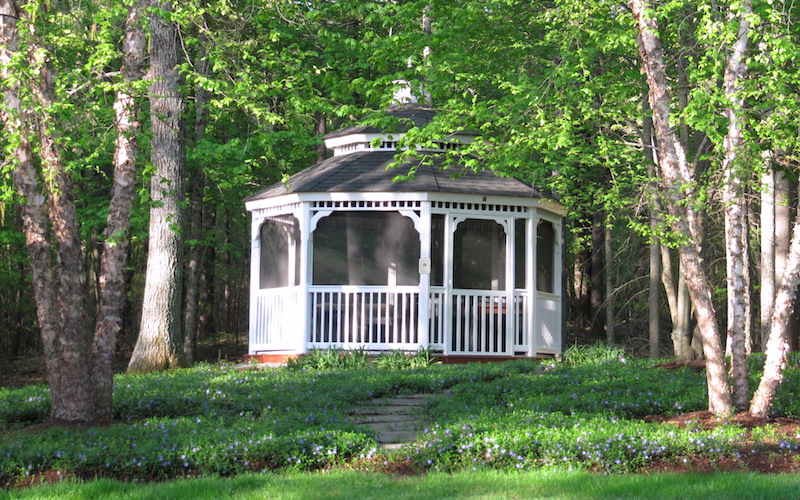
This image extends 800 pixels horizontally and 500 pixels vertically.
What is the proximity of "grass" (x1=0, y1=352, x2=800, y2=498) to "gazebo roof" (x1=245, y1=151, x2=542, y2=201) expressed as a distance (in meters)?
5.88

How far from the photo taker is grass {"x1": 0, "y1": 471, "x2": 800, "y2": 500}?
6.02 meters

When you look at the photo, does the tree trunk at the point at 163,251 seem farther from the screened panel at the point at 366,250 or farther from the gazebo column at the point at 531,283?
the gazebo column at the point at 531,283

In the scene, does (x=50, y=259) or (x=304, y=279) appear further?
(x=304, y=279)

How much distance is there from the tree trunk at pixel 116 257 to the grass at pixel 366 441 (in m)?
0.52

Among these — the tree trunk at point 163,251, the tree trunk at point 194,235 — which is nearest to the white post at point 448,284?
the tree trunk at point 163,251

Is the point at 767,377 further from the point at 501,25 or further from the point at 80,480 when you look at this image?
the point at 501,25

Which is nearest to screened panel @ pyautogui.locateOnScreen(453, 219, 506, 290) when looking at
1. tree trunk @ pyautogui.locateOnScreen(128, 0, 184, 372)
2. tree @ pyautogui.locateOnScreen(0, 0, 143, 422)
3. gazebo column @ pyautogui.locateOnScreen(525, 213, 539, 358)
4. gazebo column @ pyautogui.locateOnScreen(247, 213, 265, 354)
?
gazebo column @ pyautogui.locateOnScreen(525, 213, 539, 358)

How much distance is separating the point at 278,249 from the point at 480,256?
13.1 feet

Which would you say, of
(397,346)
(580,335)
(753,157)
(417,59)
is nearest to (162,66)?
(417,59)

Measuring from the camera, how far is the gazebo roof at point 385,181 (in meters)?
15.9

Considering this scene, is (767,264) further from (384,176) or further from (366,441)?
(366,441)

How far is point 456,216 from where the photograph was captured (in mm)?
16234

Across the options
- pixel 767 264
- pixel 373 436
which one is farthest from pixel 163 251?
pixel 767 264

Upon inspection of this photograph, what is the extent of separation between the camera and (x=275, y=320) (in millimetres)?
16953
